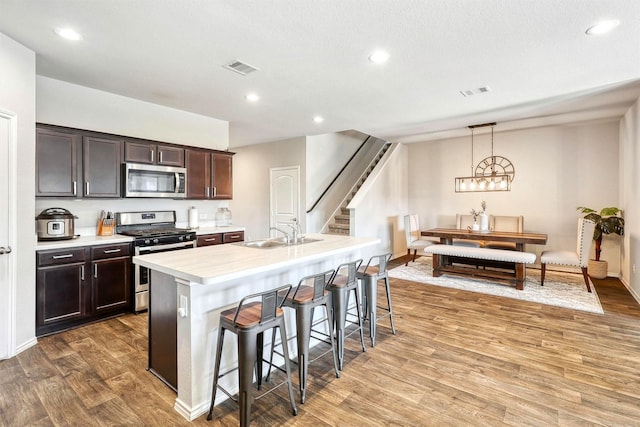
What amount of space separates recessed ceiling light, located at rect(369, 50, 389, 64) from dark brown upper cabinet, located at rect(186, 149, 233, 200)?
9.70 ft

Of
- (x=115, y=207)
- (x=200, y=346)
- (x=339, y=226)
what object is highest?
(x=115, y=207)

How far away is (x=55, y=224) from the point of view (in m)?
3.40

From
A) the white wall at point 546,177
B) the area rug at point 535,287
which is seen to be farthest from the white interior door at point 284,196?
the white wall at point 546,177

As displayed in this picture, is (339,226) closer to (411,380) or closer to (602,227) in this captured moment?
(602,227)

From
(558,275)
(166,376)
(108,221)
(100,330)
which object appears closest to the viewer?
(166,376)

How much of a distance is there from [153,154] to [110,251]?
4.56ft

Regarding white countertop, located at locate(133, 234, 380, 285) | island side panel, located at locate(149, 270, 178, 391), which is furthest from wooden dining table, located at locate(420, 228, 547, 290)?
island side panel, located at locate(149, 270, 178, 391)

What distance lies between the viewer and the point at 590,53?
2877mm

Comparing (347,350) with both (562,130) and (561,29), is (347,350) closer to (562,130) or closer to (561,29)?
(561,29)

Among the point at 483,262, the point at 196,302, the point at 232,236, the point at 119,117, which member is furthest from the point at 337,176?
the point at 196,302

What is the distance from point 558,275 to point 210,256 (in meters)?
6.12

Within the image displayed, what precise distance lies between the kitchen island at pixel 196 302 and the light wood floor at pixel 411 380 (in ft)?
0.54

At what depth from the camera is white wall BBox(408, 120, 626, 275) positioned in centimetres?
576

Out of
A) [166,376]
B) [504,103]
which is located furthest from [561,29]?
[166,376]
